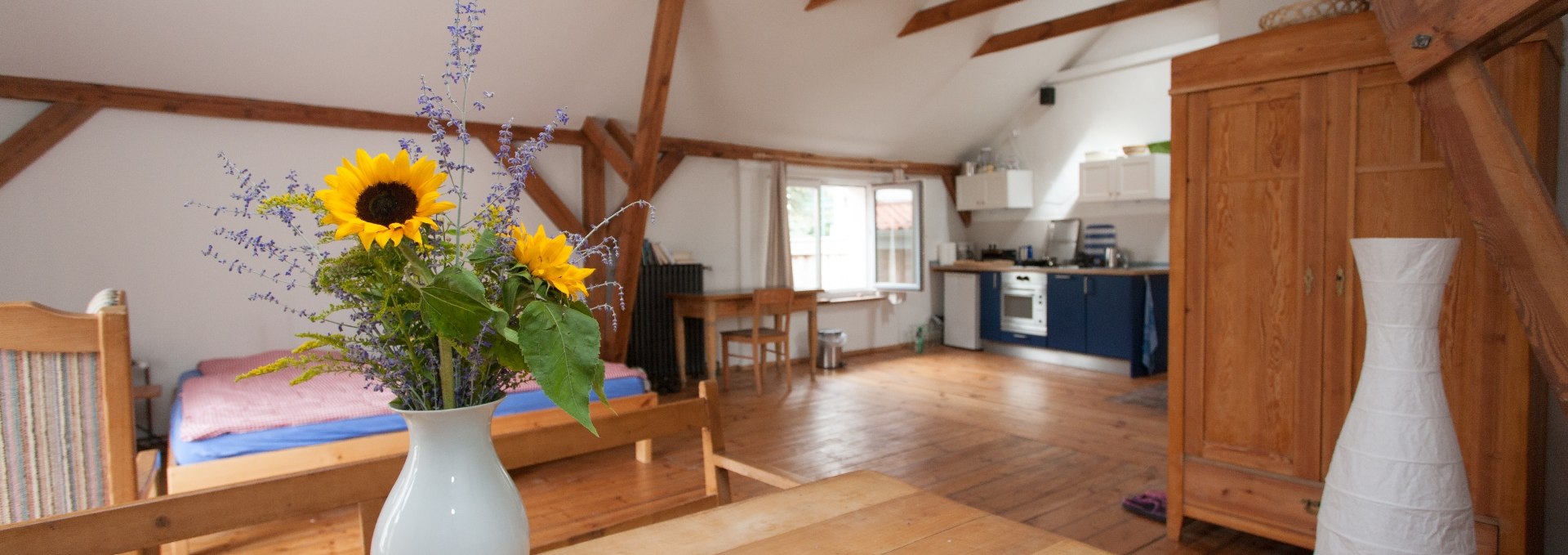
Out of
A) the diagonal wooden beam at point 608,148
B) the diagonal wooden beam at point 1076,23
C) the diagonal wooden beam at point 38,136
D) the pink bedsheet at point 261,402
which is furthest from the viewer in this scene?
the diagonal wooden beam at point 1076,23

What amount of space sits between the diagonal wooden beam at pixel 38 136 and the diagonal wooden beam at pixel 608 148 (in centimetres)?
260

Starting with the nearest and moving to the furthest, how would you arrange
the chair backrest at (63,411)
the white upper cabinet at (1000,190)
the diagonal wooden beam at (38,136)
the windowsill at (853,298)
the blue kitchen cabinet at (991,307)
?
the chair backrest at (63,411) < the diagonal wooden beam at (38,136) < the windowsill at (853,298) < the blue kitchen cabinet at (991,307) < the white upper cabinet at (1000,190)

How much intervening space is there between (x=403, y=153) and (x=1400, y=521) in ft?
6.74

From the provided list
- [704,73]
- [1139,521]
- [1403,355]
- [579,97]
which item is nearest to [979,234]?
[704,73]

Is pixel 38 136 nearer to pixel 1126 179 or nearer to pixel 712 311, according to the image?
pixel 712 311

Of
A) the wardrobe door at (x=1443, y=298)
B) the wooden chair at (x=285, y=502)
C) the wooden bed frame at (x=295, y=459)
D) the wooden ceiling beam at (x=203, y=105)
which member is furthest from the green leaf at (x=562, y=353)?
the wooden ceiling beam at (x=203, y=105)

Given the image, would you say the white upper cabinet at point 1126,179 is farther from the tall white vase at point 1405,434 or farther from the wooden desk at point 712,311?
the tall white vase at point 1405,434

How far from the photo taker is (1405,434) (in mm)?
1729

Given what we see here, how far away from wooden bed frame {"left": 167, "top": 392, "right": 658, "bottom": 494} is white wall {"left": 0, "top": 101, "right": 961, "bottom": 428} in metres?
1.16

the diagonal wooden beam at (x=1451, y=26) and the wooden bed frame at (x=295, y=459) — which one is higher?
the diagonal wooden beam at (x=1451, y=26)

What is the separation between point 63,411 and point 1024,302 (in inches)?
258

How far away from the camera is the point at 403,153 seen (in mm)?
744

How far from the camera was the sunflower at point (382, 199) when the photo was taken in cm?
72

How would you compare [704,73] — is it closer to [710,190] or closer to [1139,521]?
[710,190]
